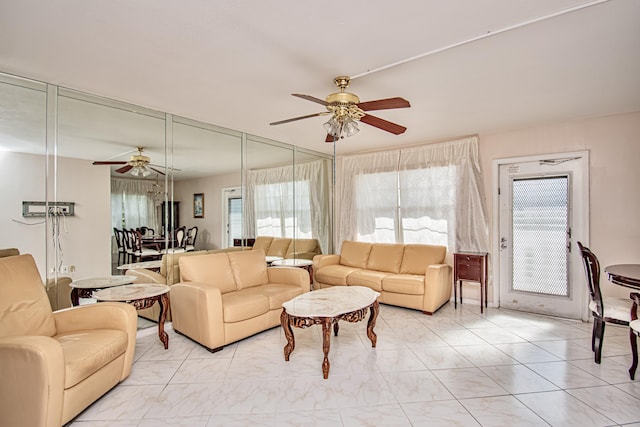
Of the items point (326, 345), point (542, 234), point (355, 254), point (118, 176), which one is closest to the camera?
point (326, 345)

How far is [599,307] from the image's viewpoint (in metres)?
2.68

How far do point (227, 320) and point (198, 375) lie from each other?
53 centimetres

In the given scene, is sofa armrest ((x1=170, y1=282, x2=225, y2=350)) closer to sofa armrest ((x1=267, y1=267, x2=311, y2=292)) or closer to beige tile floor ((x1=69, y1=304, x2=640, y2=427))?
beige tile floor ((x1=69, y1=304, x2=640, y2=427))

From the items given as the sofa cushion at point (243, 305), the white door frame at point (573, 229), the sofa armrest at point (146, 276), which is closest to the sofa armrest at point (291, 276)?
the sofa cushion at point (243, 305)

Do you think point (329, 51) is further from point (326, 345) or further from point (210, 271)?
point (210, 271)

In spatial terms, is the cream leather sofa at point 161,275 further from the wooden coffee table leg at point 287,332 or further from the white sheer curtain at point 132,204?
the wooden coffee table leg at point 287,332

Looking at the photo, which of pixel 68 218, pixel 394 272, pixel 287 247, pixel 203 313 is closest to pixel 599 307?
pixel 394 272

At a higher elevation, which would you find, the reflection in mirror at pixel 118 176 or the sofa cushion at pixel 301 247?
the reflection in mirror at pixel 118 176

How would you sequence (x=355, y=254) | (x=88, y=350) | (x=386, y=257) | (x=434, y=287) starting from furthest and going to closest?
(x=355, y=254), (x=386, y=257), (x=434, y=287), (x=88, y=350)

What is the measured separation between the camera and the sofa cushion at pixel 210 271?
10.7 feet

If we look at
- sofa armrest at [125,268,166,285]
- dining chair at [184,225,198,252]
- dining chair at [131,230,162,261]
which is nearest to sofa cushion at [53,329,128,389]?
sofa armrest at [125,268,166,285]

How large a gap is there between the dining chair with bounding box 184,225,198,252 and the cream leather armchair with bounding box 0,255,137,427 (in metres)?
1.49

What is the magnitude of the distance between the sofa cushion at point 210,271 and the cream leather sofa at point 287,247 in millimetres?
955

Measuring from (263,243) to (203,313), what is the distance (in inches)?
73.4
